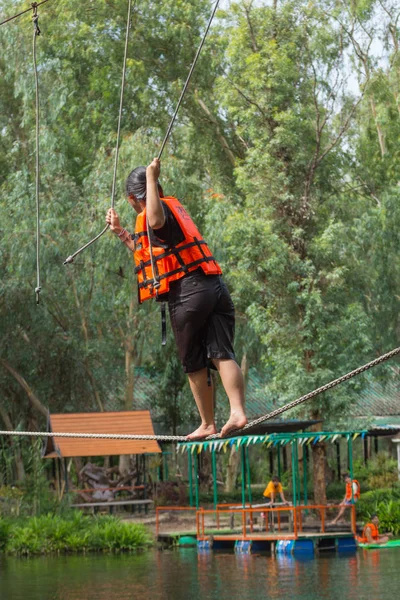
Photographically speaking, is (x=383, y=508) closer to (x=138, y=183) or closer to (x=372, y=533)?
(x=372, y=533)

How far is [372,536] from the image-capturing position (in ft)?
76.2

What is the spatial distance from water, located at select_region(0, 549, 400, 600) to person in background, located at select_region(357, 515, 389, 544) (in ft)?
1.14

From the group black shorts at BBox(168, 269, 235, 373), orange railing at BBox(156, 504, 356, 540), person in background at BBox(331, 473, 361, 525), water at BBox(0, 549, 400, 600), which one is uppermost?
black shorts at BBox(168, 269, 235, 373)

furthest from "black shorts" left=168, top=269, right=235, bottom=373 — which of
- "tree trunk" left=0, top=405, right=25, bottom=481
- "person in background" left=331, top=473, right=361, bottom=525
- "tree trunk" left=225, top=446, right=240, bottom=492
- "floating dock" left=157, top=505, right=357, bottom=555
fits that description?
"tree trunk" left=225, top=446, right=240, bottom=492

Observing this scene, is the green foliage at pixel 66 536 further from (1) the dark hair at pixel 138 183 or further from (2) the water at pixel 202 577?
(1) the dark hair at pixel 138 183

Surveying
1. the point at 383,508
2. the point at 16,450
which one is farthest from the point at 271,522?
the point at 16,450

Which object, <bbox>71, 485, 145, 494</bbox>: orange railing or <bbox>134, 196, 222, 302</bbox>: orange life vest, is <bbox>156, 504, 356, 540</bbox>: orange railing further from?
<bbox>134, 196, 222, 302</bbox>: orange life vest

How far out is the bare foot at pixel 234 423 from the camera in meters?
4.75

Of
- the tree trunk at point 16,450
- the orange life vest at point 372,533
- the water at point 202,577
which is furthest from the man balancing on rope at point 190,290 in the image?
the tree trunk at point 16,450

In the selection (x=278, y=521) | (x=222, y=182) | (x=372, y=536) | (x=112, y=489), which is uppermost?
(x=222, y=182)

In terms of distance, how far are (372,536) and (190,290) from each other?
763 inches

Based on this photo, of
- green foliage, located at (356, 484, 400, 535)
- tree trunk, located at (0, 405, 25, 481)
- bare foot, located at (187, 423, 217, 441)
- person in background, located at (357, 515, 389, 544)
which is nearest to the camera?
bare foot, located at (187, 423, 217, 441)

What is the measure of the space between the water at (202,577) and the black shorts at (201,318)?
12.2 m

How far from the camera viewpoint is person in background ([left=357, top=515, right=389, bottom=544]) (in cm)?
2309
